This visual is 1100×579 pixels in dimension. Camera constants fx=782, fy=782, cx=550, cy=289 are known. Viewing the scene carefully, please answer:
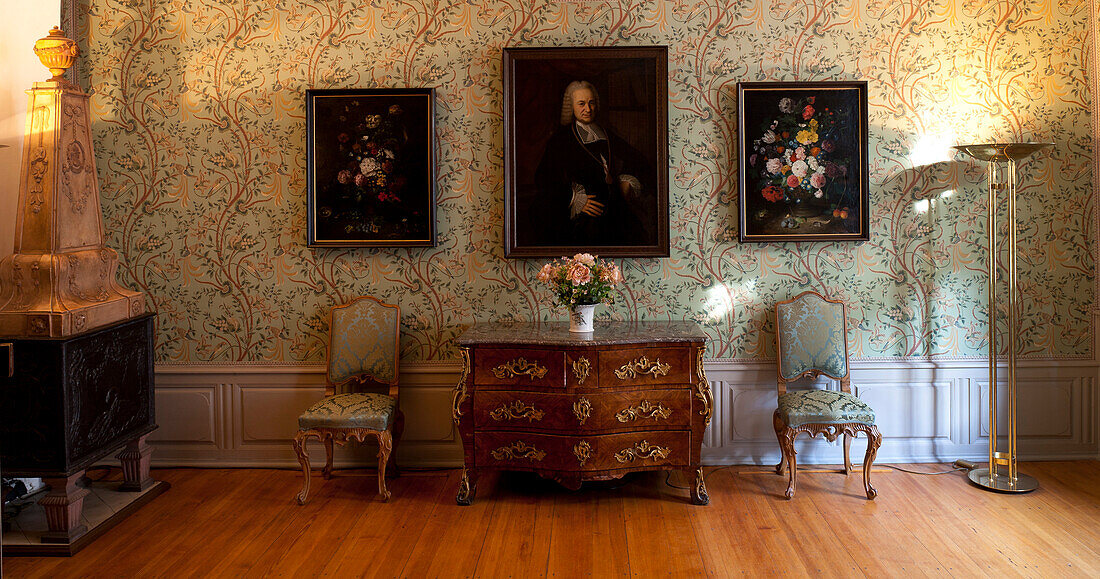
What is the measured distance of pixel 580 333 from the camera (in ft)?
13.8

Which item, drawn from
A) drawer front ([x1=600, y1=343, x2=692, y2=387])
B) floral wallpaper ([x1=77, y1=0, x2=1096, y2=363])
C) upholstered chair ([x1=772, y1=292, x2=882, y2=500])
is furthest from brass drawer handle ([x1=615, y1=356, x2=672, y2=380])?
upholstered chair ([x1=772, y1=292, x2=882, y2=500])

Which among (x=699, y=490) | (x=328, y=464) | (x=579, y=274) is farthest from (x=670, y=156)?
(x=328, y=464)

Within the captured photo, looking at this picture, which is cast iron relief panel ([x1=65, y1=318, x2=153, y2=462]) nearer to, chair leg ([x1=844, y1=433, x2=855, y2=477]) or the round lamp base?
chair leg ([x1=844, y1=433, x2=855, y2=477])

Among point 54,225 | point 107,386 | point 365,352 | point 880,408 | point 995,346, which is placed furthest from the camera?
point 880,408

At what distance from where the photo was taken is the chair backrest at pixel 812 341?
4.53 metres

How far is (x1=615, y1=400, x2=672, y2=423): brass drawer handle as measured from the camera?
160 inches

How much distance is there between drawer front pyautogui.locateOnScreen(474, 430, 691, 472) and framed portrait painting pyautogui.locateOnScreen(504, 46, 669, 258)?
1.11m

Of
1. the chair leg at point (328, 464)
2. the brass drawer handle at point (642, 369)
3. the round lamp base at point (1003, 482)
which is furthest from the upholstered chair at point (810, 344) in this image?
the chair leg at point (328, 464)

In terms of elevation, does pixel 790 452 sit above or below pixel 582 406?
below

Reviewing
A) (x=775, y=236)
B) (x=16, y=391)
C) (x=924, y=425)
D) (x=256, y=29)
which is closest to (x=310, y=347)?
(x=16, y=391)

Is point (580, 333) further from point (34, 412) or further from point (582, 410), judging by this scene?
point (34, 412)

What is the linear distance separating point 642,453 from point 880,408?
1.66 meters

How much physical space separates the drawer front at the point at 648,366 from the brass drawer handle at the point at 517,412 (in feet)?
1.26

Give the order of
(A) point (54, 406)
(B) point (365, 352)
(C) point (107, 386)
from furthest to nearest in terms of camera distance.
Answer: (B) point (365, 352), (C) point (107, 386), (A) point (54, 406)
